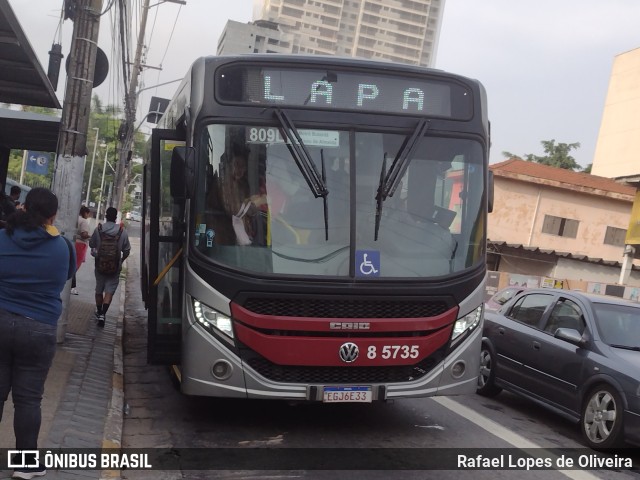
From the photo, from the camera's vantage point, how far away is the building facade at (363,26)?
14925 centimetres

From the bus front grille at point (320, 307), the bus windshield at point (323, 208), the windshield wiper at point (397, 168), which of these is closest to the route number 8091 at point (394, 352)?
the bus front grille at point (320, 307)

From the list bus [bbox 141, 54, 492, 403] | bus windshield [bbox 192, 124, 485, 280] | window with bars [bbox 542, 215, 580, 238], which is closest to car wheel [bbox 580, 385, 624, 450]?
bus [bbox 141, 54, 492, 403]

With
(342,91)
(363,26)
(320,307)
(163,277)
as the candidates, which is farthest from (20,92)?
(363,26)

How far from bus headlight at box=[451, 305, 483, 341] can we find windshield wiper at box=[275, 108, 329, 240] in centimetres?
144

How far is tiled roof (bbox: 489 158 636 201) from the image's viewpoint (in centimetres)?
3831

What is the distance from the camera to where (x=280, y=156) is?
6645mm

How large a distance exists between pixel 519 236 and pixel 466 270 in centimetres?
3302

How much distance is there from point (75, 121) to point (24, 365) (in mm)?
5814

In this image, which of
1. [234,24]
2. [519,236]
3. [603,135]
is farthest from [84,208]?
[234,24]

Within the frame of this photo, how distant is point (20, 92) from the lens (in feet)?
39.8

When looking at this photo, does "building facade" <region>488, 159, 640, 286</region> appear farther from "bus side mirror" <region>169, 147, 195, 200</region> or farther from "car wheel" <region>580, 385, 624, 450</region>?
"bus side mirror" <region>169, 147, 195, 200</region>

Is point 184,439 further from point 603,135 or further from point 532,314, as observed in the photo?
point 603,135

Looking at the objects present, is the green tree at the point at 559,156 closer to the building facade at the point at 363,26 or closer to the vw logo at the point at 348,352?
the vw logo at the point at 348,352

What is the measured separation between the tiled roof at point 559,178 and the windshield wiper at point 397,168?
3123 cm
